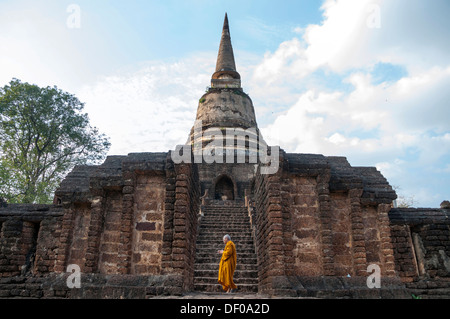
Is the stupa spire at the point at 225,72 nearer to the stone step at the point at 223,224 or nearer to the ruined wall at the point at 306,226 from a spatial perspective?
the stone step at the point at 223,224

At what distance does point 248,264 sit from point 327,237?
12.9 feet

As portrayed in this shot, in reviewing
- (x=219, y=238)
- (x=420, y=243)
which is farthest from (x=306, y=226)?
(x=219, y=238)

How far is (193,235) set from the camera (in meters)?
8.55

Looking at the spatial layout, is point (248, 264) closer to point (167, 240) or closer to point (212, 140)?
point (167, 240)

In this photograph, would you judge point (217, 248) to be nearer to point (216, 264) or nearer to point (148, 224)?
point (216, 264)

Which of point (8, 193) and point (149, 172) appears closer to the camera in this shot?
point (149, 172)

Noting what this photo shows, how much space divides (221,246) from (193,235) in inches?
139

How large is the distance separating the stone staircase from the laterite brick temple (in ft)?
0.25

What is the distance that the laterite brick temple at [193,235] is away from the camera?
713 cm

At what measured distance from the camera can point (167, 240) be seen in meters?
7.35

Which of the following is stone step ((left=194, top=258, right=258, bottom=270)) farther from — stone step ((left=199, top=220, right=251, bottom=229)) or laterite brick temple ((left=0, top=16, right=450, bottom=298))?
stone step ((left=199, top=220, right=251, bottom=229))

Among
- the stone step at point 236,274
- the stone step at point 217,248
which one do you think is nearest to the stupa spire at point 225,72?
the stone step at point 217,248

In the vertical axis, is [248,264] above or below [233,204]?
below
